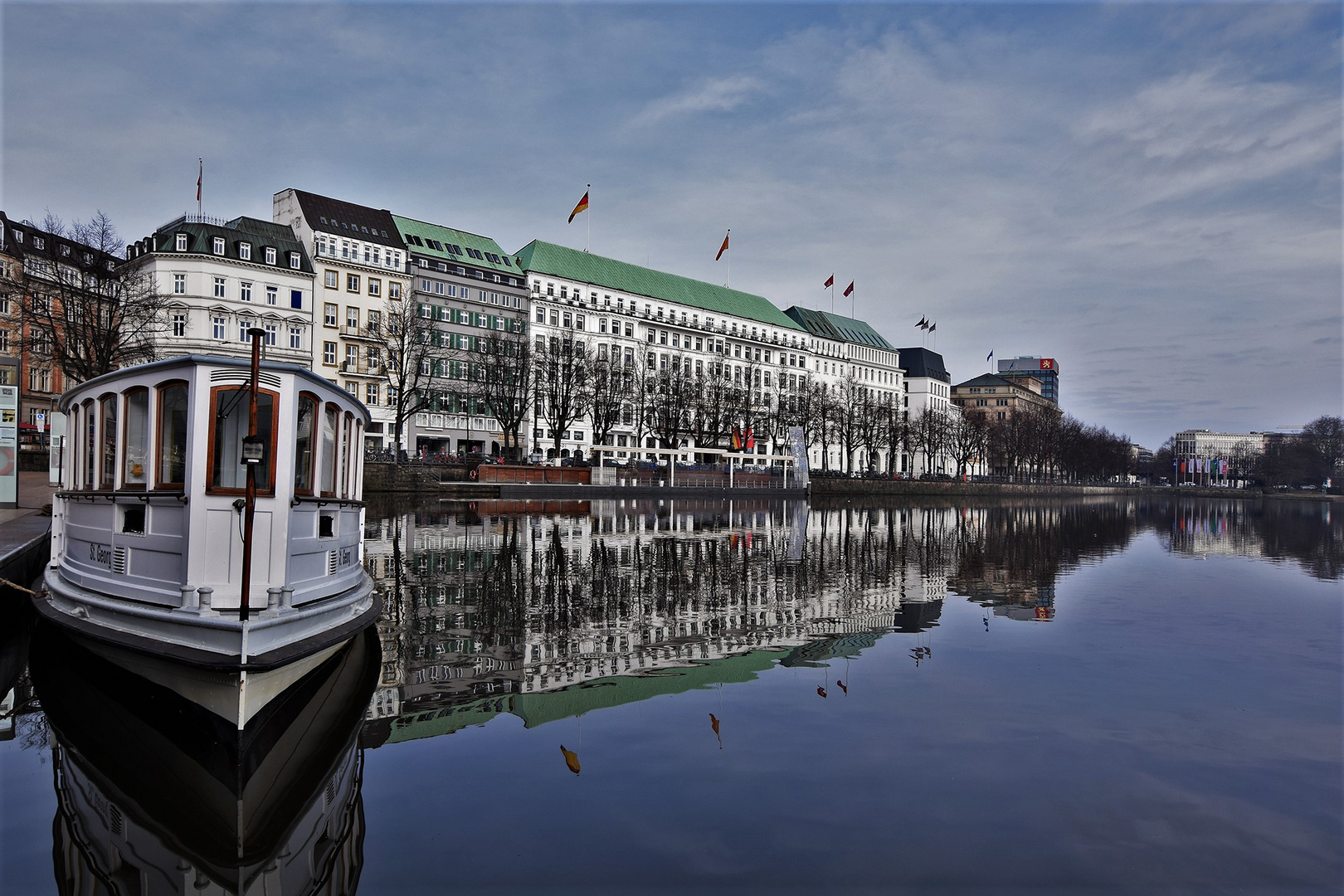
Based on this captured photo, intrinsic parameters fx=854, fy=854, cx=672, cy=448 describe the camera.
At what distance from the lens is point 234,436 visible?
11.1m

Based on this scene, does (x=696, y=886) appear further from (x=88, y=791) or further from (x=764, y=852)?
(x=88, y=791)

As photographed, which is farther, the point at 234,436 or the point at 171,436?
the point at 171,436

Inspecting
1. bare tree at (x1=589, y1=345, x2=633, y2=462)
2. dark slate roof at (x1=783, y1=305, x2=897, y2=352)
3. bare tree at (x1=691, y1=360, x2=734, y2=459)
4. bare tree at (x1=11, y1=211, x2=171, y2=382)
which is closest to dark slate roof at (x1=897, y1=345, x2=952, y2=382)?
dark slate roof at (x1=783, y1=305, x2=897, y2=352)

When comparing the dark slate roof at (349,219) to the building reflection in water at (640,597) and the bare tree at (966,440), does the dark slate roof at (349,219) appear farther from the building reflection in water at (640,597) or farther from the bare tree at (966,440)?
the bare tree at (966,440)

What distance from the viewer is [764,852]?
736 cm

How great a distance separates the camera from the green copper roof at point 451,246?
9638 centimetres

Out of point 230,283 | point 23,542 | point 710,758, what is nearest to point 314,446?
point 710,758

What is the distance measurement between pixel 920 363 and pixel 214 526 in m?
176

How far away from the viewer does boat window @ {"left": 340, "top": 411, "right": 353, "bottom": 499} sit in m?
13.5

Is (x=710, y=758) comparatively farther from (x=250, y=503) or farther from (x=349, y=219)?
(x=349, y=219)

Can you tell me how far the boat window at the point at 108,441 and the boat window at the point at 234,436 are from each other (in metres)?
2.74

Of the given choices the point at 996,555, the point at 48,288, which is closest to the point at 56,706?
the point at 996,555

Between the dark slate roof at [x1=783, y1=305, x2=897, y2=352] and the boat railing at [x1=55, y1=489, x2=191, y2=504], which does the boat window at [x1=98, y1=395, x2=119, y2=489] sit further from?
the dark slate roof at [x1=783, y1=305, x2=897, y2=352]

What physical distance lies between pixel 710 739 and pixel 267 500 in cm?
633
